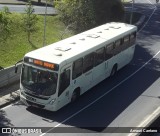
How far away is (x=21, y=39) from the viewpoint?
32.6m

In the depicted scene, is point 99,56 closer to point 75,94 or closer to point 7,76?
point 75,94

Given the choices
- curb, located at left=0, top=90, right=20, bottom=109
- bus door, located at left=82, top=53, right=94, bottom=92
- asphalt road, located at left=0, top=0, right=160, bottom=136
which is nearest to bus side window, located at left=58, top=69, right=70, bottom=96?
asphalt road, located at left=0, top=0, right=160, bottom=136

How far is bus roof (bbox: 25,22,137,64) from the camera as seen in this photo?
819 inches

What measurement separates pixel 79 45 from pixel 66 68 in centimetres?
284

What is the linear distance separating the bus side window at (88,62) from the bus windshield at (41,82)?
3.01 meters

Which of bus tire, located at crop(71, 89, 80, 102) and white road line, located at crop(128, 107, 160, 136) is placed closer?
white road line, located at crop(128, 107, 160, 136)

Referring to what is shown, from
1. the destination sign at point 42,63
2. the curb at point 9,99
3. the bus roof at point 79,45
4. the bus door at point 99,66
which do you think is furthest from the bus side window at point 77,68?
the curb at point 9,99

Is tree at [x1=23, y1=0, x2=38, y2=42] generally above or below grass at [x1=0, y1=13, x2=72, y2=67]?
above

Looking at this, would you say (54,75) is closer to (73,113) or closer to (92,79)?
(73,113)

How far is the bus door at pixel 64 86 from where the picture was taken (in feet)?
67.0

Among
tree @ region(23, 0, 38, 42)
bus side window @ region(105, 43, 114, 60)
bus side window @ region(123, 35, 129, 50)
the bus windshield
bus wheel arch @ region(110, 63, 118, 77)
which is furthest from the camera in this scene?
tree @ region(23, 0, 38, 42)

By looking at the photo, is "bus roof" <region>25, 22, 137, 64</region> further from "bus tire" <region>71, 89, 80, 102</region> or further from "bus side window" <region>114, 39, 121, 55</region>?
"bus tire" <region>71, 89, 80, 102</region>

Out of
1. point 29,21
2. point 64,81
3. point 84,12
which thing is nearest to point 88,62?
point 64,81

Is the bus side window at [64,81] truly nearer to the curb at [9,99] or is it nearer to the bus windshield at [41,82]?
the bus windshield at [41,82]
